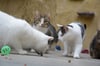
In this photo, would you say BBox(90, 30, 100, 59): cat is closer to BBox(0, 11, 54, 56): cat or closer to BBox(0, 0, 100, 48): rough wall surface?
BBox(0, 11, 54, 56): cat

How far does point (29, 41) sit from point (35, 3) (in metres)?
4.24

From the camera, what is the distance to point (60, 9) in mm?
7398

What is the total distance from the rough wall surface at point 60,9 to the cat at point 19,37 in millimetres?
3512

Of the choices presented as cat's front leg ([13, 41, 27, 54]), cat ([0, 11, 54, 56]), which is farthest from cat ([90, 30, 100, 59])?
cat's front leg ([13, 41, 27, 54])

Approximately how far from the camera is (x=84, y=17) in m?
7.25

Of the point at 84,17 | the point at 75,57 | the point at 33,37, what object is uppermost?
the point at 84,17

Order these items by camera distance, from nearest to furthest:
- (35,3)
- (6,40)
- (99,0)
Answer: (6,40) < (99,0) < (35,3)

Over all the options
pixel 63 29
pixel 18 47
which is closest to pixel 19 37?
pixel 18 47

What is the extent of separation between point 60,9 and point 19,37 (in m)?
3.95

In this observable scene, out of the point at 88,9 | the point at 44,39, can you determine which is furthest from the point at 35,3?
the point at 44,39

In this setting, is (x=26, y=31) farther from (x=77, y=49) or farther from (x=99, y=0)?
(x=99, y=0)

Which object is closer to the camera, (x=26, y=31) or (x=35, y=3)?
(x=26, y=31)

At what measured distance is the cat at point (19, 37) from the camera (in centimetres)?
352

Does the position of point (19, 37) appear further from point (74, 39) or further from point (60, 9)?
point (60, 9)
